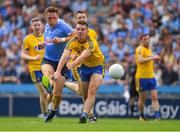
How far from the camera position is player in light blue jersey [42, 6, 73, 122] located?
17.7 metres

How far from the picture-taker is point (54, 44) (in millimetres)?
18531

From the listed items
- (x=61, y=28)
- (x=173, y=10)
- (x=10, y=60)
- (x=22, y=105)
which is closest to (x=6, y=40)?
(x=10, y=60)

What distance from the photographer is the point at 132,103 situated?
979 inches

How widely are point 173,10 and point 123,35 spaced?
2157mm

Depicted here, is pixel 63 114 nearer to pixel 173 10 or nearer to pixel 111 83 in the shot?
pixel 111 83

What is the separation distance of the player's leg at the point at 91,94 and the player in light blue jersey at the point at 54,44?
32.5 inches

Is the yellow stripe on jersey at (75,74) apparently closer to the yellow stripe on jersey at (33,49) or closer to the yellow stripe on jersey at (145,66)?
the yellow stripe on jersey at (33,49)

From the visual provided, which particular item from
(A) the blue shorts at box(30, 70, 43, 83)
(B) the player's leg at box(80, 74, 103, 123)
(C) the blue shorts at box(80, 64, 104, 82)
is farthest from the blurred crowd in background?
(B) the player's leg at box(80, 74, 103, 123)

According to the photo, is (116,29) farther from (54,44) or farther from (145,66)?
(54,44)

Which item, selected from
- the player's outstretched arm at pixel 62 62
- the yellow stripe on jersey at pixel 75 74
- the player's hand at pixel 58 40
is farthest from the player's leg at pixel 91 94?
the yellow stripe on jersey at pixel 75 74

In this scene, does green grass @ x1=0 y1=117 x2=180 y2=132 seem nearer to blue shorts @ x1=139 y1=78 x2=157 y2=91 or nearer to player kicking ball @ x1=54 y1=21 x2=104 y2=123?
player kicking ball @ x1=54 y1=21 x2=104 y2=123

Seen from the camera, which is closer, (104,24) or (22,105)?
(22,105)

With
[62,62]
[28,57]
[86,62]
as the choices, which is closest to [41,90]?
[28,57]

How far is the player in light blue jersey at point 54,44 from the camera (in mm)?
17697
